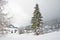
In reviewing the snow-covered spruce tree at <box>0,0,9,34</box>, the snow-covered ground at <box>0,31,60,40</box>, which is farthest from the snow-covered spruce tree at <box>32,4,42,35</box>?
the snow-covered spruce tree at <box>0,0,9,34</box>

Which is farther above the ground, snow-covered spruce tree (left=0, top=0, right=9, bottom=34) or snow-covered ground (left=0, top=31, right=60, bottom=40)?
snow-covered spruce tree (left=0, top=0, right=9, bottom=34)

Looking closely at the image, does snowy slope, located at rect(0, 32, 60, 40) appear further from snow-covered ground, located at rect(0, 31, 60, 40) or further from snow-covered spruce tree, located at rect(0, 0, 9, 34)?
snow-covered spruce tree, located at rect(0, 0, 9, 34)

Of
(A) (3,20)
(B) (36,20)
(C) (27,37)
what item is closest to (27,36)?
(C) (27,37)

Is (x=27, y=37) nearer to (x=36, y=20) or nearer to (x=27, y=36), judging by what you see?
(x=27, y=36)

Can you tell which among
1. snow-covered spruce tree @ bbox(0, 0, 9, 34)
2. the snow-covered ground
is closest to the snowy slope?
the snow-covered ground

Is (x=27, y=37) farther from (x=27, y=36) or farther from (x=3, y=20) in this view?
(x=3, y=20)

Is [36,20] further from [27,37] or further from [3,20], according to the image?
[3,20]

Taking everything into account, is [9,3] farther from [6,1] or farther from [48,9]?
[48,9]

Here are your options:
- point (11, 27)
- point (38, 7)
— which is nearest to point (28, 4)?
point (38, 7)

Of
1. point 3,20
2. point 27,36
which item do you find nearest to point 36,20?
point 27,36

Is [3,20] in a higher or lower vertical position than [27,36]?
higher

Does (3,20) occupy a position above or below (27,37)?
above

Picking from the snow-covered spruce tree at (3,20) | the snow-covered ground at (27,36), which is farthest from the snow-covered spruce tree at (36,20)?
the snow-covered spruce tree at (3,20)

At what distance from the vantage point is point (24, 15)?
1.75 metres
